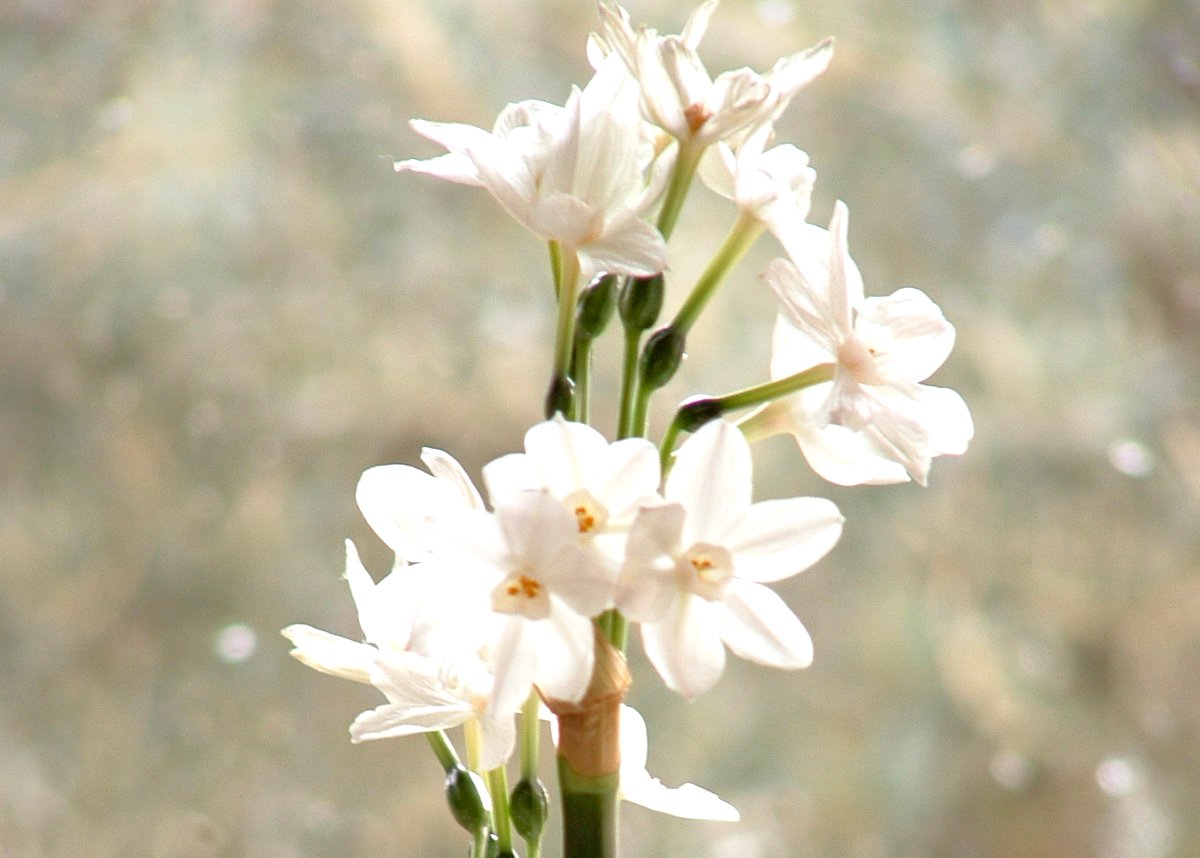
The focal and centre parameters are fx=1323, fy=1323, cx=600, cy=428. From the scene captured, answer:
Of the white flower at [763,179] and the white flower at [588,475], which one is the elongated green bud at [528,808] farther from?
the white flower at [763,179]

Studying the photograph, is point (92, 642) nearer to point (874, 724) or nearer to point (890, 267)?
point (874, 724)

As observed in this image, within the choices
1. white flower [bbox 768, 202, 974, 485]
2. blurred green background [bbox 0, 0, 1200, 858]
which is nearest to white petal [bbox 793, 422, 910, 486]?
white flower [bbox 768, 202, 974, 485]

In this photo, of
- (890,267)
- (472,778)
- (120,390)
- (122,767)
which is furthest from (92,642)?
(472,778)

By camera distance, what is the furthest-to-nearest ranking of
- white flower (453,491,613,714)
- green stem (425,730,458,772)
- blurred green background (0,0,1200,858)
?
blurred green background (0,0,1200,858) → green stem (425,730,458,772) → white flower (453,491,613,714)

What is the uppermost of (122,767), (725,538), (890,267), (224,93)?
(725,538)

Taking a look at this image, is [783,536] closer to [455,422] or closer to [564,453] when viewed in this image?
[564,453]

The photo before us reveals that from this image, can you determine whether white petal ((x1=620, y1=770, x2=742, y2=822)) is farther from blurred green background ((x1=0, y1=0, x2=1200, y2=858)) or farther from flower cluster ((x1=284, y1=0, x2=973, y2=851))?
blurred green background ((x1=0, y1=0, x2=1200, y2=858))

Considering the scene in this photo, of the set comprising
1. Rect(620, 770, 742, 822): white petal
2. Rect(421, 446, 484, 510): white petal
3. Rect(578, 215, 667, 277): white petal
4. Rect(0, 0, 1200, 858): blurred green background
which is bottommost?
Rect(0, 0, 1200, 858): blurred green background
